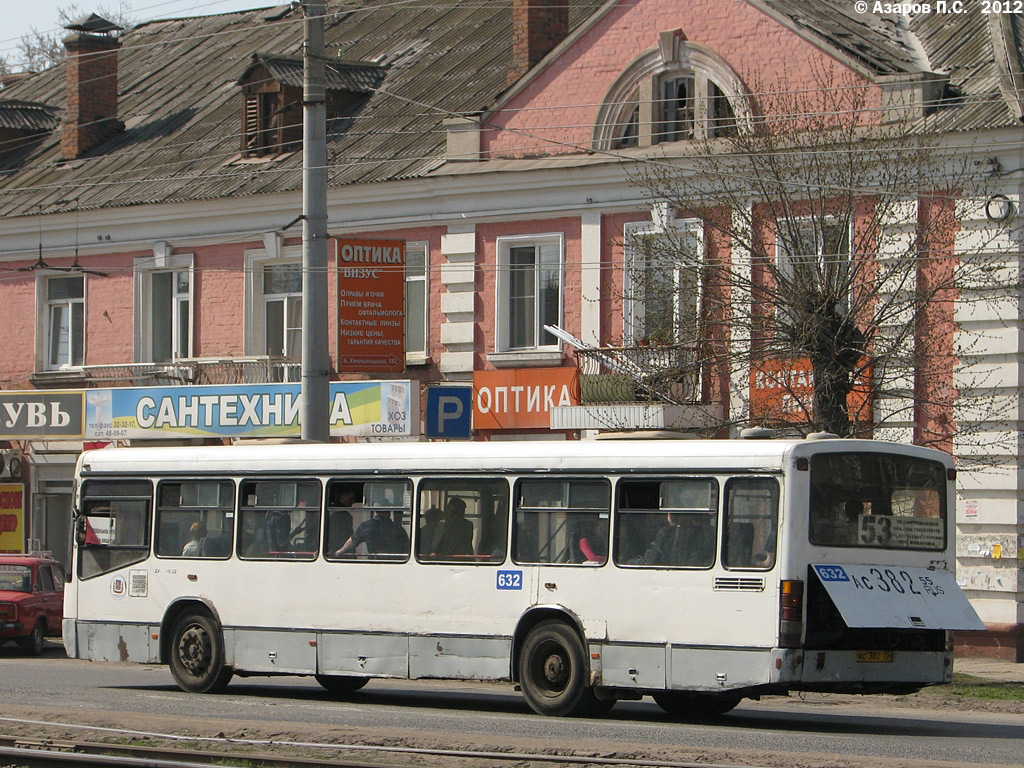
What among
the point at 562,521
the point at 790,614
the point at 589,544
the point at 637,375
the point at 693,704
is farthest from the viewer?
the point at 637,375

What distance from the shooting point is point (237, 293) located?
3072cm

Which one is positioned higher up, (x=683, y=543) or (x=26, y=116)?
(x=26, y=116)

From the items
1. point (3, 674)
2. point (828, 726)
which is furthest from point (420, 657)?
point (3, 674)

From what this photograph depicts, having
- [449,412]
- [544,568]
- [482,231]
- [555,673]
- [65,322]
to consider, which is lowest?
[555,673]

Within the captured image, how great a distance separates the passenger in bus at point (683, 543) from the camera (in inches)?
579

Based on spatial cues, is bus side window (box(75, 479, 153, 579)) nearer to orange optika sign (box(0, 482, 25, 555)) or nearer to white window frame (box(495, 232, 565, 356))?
white window frame (box(495, 232, 565, 356))

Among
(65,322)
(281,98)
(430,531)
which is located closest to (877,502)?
(430,531)

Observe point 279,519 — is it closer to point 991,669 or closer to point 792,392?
point 792,392

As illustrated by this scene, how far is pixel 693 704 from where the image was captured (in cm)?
1611

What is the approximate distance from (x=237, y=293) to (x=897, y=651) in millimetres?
18558

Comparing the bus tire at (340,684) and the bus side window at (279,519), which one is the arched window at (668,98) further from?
the bus tire at (340,684)

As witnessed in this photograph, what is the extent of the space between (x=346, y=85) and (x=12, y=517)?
10489mm

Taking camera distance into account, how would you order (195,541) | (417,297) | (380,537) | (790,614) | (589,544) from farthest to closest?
(417,297) → (195,541) → (380,537) → (589,544) → (790,614)

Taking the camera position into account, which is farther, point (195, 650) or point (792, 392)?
point (792, 392)
